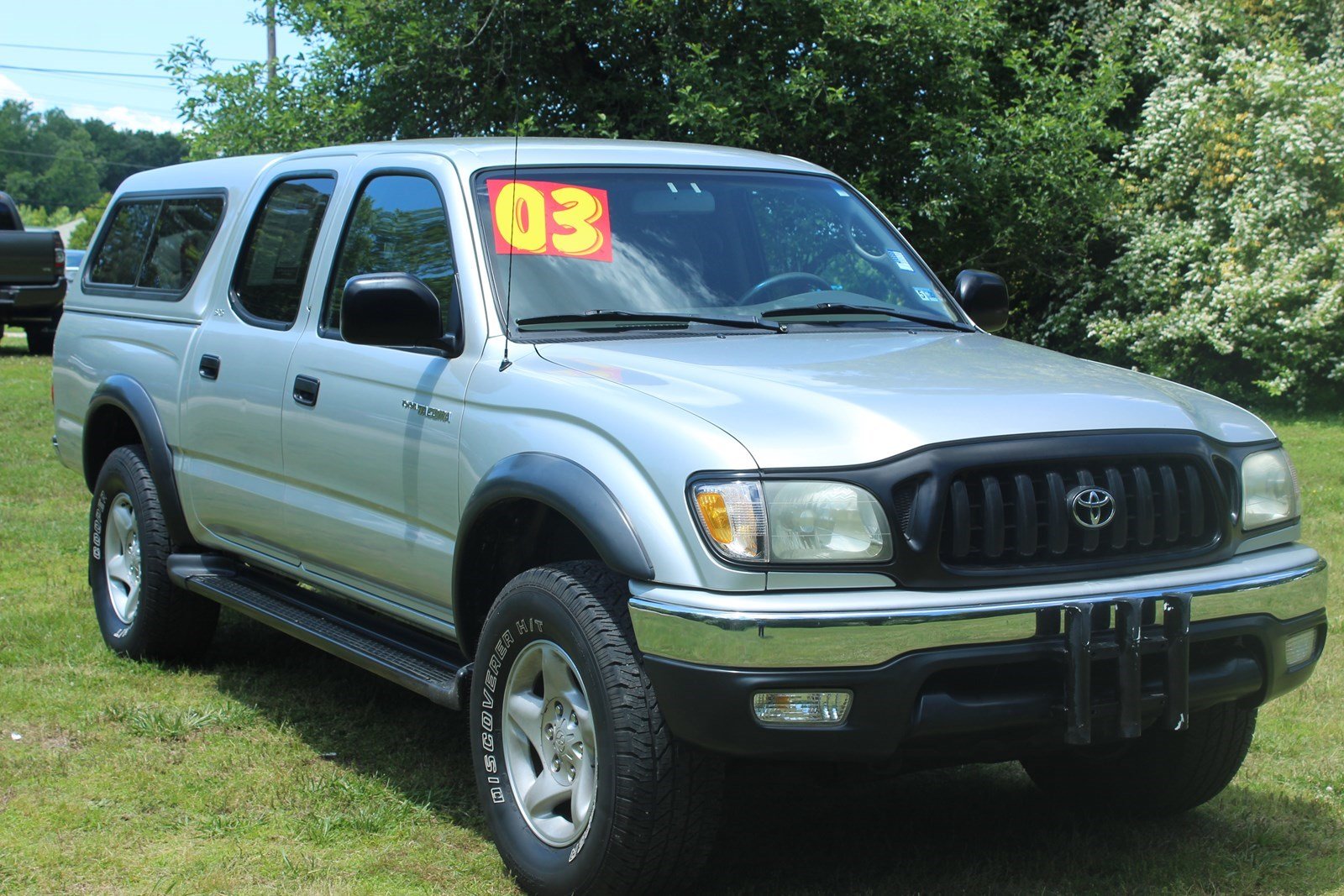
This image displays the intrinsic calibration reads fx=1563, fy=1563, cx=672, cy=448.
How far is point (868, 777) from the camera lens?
3.83m

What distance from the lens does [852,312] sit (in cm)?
473

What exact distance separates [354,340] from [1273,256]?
13.2m

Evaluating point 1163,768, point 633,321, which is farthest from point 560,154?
point 1163,768

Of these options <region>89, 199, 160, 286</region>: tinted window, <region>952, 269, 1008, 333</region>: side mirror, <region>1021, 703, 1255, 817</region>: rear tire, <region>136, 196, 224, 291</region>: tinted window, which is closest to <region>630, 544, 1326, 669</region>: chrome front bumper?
<region>1021, 703, 1255, 817</region>: rear tire

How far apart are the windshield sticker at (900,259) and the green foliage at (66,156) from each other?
115424 millimetres

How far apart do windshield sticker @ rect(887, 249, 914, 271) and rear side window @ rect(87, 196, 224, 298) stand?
261 centimetres

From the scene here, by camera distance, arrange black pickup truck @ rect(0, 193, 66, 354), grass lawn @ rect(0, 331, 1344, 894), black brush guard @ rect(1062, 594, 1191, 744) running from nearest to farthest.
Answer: black brush guard @ rect(1062, 594, 1191, 744)
grass lawn @ rect(0, 331, 1344, 894)
black pickup truck @ rect(0, 193, 66, 354)

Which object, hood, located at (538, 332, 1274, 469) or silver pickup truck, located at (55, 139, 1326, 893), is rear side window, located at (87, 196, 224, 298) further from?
hood, located at (538, 332, 1274, 469)

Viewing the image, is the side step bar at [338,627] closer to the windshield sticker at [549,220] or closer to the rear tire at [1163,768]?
the windshield sticker at [549,220]

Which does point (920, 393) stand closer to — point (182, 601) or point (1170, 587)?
point (1170, 587)

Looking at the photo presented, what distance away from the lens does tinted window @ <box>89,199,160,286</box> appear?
657 centimetres

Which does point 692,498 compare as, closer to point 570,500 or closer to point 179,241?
point 570,500

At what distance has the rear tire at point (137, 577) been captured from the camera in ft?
19.7

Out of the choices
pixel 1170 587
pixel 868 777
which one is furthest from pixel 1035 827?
pixel 1170 587
